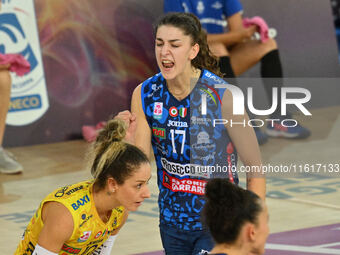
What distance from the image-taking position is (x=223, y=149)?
150 inches

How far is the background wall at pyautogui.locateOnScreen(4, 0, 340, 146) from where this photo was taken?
27.7 ft

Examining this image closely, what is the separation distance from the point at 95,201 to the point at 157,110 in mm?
528

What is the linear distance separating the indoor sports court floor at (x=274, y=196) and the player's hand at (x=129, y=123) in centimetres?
134

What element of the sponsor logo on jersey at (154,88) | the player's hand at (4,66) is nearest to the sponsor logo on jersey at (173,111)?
the sponsor logo on jersey at (154,88)

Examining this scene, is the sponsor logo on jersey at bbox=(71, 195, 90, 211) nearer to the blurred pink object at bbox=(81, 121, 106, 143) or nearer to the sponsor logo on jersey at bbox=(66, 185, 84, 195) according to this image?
the sponsor logo on jersey at bbox=(66, 185, 84, 195)

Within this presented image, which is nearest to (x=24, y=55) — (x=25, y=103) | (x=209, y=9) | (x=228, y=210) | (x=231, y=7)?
(x=25, y=103)

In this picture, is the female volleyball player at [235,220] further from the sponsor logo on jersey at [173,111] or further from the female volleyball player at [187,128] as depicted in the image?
the sponsor logo on jersey at [173,111]

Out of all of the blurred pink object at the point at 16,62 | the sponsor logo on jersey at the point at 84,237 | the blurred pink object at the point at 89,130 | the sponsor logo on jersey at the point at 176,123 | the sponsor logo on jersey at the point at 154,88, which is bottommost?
the blurred pink object at the point at 89,130

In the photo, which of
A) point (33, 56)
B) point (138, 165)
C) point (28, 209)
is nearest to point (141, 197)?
point (138, 165)

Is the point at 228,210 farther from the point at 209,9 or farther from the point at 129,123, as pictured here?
the point at 209,9

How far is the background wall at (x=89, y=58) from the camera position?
8.44 metres

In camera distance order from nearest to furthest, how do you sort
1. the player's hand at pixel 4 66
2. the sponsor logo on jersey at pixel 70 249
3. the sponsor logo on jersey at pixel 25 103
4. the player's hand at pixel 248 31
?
the sponsor logo on jersey at pixel 70 249 < the player's hand at pixel 4 66 < the player's hand at pixel 248 31 < the sponsor logo on jersey at pixel 25 103

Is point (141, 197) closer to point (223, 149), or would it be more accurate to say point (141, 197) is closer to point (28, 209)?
point (223, 149)

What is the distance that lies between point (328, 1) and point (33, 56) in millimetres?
3822
